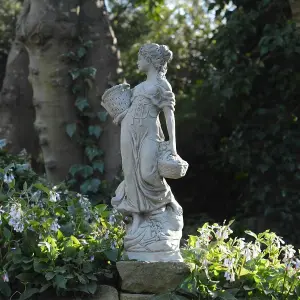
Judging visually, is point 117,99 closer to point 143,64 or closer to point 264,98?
point 143,64

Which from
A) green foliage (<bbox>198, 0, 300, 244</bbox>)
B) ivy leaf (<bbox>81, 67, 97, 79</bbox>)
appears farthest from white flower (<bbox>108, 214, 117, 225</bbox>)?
ivy leaf (<bbox>81, 67, 97, 79</bbox>)

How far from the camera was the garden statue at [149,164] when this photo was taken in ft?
19.7

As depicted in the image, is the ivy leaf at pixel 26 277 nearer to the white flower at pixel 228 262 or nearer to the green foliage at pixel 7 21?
the white flower at pixel 228 262

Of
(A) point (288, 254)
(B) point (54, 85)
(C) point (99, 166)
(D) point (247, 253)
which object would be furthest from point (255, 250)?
(B) point (54, 85)

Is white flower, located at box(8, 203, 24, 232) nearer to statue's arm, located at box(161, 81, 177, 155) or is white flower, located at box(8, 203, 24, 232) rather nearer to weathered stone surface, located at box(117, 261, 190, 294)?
weathered stone surface, located at box(117, 261, 190, 294)

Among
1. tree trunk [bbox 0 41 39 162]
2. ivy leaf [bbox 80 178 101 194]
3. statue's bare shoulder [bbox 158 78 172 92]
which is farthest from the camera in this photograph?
tree trunk [bbox 0 41 39 162]

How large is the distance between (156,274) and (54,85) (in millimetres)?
4605

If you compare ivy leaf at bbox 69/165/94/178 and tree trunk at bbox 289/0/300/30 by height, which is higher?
tree trunk at bbox 289/0/300/30

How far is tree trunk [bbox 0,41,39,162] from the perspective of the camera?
10.8 metres

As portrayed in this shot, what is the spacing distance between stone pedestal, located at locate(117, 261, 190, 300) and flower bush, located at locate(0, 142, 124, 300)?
28 cm

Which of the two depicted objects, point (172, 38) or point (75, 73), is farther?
point (172, 38)

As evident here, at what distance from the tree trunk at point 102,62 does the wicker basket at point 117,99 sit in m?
3.60

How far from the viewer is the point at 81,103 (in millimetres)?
9930

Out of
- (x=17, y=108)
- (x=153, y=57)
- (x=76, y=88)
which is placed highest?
(x=153, y=57)
